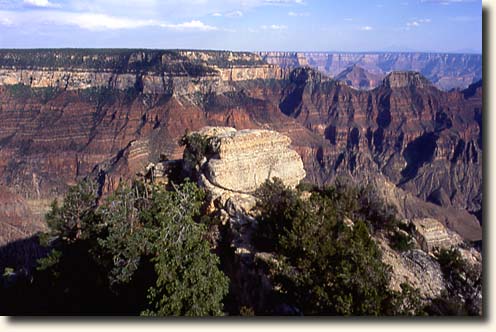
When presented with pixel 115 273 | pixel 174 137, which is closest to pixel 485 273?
pixel 115 273

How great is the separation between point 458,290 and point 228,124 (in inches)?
3320

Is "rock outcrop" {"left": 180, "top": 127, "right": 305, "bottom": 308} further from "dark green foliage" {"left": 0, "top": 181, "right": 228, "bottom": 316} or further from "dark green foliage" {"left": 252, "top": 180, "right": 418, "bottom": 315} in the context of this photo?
"dark green foliage" {"left": 0, "top": 181, "right": 228, "bottom": 316}

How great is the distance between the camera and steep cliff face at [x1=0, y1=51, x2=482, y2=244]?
80938mm

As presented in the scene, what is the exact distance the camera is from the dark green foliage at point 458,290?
1384 cm

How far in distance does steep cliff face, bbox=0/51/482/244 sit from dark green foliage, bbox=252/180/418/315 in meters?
50.4

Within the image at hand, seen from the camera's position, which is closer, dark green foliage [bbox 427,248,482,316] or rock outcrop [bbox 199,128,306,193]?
dark green foliage [bbox 427,248,482,316]

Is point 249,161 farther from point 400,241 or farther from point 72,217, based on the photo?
point 72,217

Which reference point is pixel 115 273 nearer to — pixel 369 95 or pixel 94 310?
pixel 94 310

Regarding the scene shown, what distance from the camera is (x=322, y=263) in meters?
15.4

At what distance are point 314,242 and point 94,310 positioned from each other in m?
8.24

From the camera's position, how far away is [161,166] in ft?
99.5

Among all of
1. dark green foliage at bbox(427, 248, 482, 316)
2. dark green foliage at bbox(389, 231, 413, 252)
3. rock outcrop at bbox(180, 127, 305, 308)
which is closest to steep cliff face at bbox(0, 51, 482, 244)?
rock outcrop at bbox(180, 127, 305, 308)

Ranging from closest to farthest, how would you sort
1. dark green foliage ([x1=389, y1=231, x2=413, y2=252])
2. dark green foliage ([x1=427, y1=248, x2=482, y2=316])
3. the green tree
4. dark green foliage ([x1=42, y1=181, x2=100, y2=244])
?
1. the green tree
2. dark green foliage ([x1=427, y1=248, x2=482, y2=316])
3. dark green foliage ([x1=389, y1=231, x2=413, y2=252])
4. dark green foliage ([x1=42, y1=181, x2=100, y2=244])

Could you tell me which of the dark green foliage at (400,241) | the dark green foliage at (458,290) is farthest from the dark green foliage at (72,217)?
the dark green foliage at (458,290)
